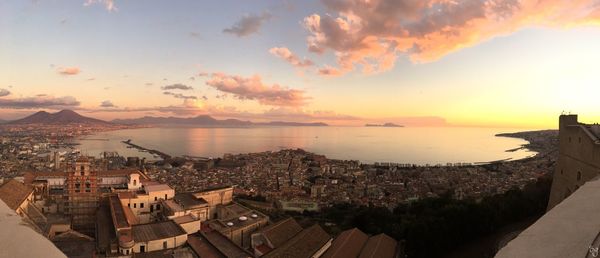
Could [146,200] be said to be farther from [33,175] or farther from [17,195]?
[33,175]

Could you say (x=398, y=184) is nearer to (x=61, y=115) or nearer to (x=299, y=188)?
(x=299, y=188)

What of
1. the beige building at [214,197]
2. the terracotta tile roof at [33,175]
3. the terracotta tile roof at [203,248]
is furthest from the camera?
the terracotta tile roof at [33,175]

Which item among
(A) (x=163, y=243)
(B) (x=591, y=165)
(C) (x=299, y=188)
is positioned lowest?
(C) (x=299, y=188)

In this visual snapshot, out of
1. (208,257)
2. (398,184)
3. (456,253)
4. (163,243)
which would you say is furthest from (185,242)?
(398,184)

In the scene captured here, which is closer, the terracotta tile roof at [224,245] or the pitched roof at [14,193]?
the terracotta tile roof at [224,245]

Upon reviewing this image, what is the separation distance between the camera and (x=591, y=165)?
5.15m

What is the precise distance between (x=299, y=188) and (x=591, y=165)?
2865 centimetres

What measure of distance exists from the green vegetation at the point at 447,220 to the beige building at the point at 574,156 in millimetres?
7572

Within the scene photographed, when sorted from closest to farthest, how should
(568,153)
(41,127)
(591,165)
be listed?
(591,165) → (568,153) → (41,127)

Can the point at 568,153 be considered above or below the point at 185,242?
above

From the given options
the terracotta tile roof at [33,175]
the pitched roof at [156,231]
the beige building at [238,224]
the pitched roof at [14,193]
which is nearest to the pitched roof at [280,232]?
the beige building at [238,224]

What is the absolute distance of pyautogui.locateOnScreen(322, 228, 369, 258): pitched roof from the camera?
11.2m

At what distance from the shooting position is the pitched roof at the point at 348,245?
36.7 feet

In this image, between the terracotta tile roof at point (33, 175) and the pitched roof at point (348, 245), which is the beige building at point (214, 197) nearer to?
the pitched roof at point (348, 245)
